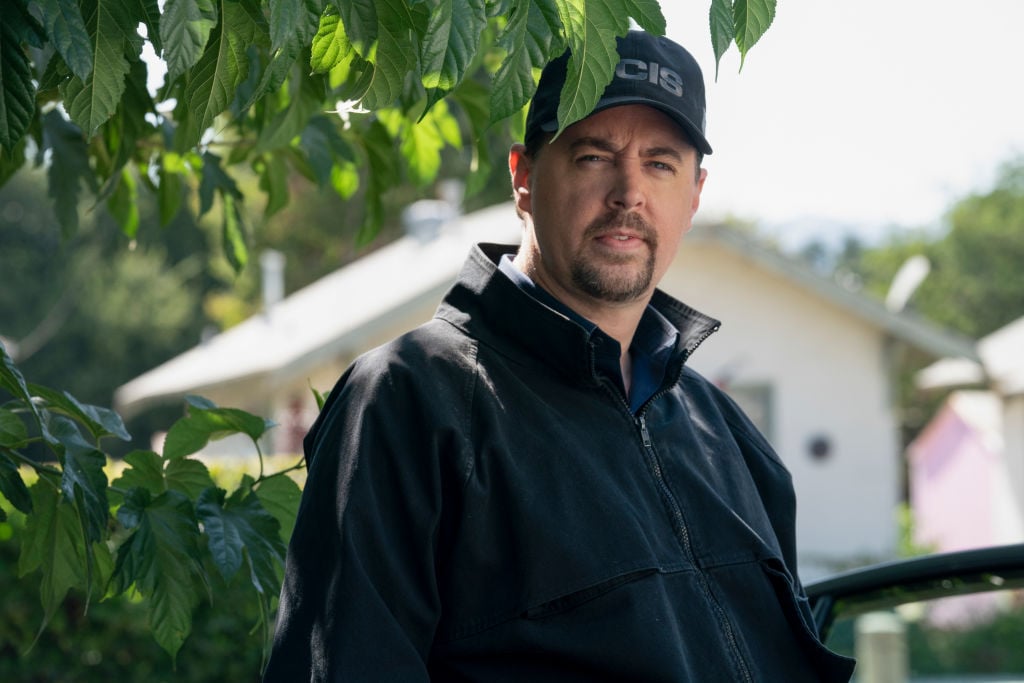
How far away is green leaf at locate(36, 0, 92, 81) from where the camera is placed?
1.83 metres

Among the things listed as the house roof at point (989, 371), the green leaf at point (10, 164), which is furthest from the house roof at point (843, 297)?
the green leaf at point (10, 164)

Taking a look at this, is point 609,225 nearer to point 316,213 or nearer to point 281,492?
point 281,492

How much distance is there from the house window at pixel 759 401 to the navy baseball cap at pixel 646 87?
17485mm

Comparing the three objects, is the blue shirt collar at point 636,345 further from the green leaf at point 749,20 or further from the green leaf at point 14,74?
the green leaf at point 14,74

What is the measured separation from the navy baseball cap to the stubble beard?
19 centimetres

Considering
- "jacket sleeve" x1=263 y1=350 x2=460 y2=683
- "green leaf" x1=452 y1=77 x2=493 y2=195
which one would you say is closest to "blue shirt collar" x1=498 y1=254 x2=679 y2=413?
"jacket sleeve" x1=263 y1=350 x2=460 y2=683

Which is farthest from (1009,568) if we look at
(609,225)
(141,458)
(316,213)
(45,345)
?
(45,345)

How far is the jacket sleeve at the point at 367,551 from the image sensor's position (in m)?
2.10

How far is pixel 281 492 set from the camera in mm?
2777

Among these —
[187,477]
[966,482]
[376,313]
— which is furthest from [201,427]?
[966,482]

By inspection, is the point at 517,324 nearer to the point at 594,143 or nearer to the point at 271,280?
the point at 594,143

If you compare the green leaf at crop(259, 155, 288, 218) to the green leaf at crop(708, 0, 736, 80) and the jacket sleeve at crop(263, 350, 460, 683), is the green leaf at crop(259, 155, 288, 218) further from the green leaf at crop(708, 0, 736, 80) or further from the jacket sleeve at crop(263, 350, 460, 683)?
the green leaf at crop(708, 0, 736, 80)

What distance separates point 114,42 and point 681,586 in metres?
1.22

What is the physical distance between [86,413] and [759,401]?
59.3 feet
